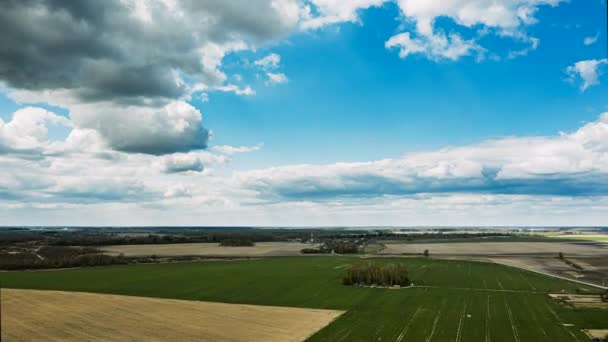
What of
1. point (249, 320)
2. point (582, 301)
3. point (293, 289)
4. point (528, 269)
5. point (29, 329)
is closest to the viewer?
point (29, 329)

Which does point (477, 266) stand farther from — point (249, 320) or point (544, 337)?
point (249, 320)

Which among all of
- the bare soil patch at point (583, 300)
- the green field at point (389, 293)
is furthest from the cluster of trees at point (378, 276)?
the bare soil patch at point (583, 300)

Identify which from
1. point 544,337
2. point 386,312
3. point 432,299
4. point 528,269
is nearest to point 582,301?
point 432,299

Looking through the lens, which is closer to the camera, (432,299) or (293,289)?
(432,299)

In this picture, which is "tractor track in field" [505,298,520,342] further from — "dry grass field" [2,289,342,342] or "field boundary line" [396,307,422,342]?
"dry grass field" [2,289,342,342]

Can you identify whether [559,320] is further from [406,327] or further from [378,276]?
[378,276]

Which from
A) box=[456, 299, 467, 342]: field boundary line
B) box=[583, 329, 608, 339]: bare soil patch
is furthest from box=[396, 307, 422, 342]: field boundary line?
box=[583, 329, 608, 339]: bare soil patch
